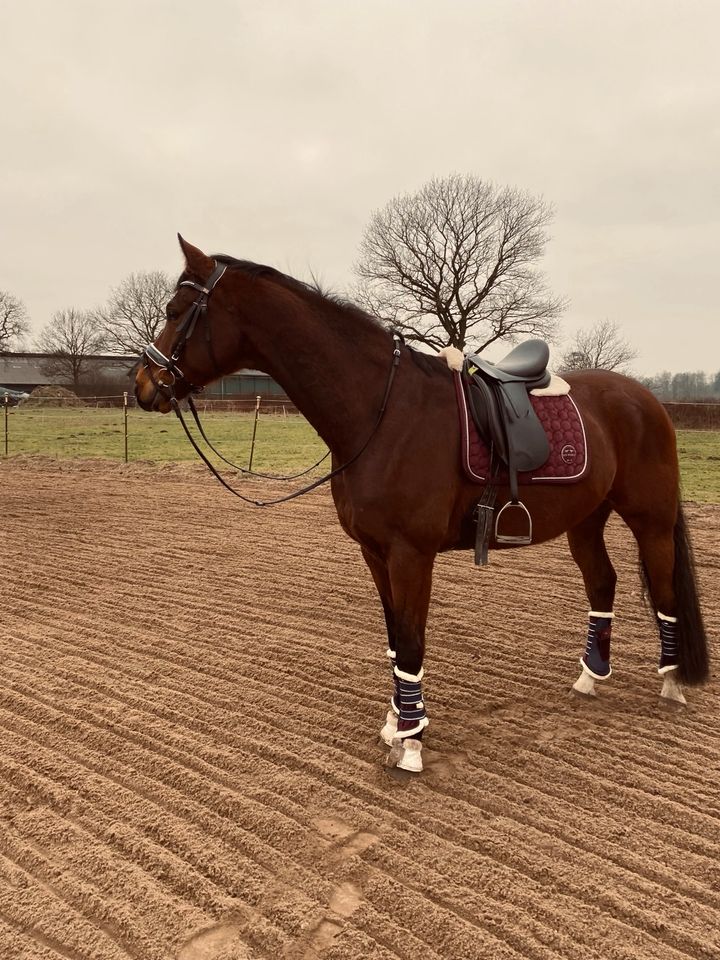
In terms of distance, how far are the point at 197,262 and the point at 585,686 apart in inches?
125

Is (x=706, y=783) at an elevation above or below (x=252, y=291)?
below

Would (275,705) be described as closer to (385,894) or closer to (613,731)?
(385,894)

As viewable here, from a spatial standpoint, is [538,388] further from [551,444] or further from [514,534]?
[514,534]

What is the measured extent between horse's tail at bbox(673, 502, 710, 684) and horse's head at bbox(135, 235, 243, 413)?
2866mm

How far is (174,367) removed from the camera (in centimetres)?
273

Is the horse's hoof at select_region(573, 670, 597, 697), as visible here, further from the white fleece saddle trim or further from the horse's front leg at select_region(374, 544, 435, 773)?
the white fleece saddle trim

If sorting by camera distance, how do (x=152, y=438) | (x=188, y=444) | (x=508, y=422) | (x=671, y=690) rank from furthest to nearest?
(x=152, y=438) < (x=188, y=444) < (x=671, y=690) < (x=508, y=422)

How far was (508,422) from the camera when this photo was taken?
9.80 ft

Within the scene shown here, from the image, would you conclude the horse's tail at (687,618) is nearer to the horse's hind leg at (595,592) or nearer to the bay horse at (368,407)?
the horse's hind leg at (595,592)

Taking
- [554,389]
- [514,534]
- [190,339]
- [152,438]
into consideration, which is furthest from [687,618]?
[152,438]

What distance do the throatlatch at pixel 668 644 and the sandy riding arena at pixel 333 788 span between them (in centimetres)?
23

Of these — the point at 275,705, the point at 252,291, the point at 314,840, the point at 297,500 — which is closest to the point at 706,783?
the point at 314,840

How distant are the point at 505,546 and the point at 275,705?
63.2 inches

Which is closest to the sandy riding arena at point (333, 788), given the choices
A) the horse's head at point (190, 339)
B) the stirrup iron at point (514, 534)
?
the stirrup iron at point (514, 534)
